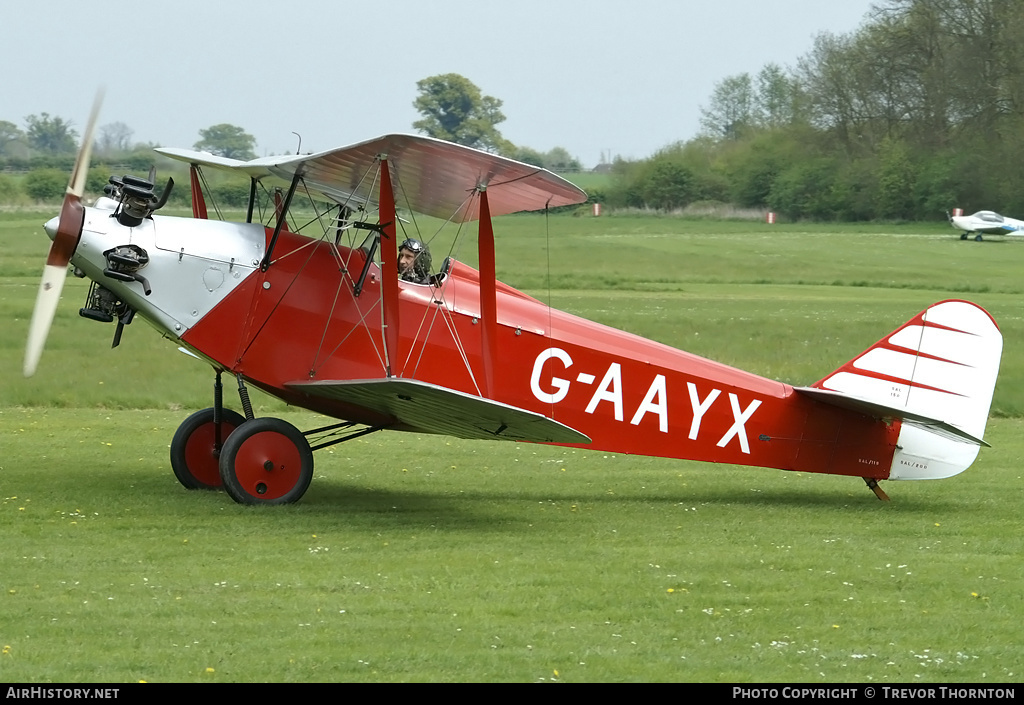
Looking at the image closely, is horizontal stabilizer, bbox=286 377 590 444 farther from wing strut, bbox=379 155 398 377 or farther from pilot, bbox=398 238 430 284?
pilot, bbox=398 238 430 284

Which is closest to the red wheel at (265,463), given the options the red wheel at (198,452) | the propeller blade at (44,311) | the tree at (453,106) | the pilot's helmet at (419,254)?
the red wheel at (198,452)

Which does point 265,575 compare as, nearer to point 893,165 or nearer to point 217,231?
point 217,231

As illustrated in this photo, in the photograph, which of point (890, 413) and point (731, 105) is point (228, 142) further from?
point (731, 105)

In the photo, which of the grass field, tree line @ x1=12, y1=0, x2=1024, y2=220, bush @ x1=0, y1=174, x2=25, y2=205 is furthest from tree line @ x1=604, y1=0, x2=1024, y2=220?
the grass field

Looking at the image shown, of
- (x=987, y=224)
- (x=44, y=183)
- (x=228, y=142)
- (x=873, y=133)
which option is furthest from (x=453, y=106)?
(x=228, y=142)

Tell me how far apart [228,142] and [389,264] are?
28.0ft

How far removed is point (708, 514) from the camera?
33.7 feet

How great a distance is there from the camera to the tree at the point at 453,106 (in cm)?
5678

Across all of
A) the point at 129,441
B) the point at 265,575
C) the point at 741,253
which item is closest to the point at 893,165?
the point at 741,253

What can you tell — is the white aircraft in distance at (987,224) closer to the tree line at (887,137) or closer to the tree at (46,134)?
the tree line at (887,137)

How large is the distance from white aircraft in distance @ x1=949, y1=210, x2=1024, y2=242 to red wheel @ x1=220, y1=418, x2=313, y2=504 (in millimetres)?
47928

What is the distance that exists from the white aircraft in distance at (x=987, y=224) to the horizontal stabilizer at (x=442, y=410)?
155 feet

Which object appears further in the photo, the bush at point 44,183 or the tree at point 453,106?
the tree at point 453,106

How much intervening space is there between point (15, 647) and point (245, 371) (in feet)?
13.9
